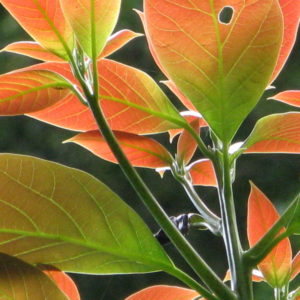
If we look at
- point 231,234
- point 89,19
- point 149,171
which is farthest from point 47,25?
point 149,171

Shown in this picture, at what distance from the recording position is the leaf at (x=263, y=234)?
32 centimetres

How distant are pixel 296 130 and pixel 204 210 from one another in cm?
7

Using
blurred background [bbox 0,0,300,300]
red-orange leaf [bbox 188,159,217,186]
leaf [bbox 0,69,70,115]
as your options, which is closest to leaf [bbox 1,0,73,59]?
leaf [bbox 0,69,70,115]

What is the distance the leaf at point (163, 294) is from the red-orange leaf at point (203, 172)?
7 cm

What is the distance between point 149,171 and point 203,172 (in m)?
0.84

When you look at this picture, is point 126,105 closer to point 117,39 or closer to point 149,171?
point 117,39

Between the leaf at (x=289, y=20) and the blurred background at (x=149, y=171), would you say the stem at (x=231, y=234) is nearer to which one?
the leaf at (x=289, y=20)

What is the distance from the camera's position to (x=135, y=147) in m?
0.33

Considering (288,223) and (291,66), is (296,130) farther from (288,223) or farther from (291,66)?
(291,66)

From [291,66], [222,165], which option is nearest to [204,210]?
[222,165]

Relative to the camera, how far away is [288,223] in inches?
10.4

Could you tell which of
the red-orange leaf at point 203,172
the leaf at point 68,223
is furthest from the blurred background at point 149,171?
the leaf at point 68,223

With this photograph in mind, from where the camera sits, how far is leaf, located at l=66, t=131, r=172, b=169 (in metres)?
0.32

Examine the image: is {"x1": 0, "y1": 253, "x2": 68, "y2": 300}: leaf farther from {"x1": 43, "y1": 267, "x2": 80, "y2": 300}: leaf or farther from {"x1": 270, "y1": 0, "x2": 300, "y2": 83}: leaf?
{"x1": 270, "y1": 0, "x2": 300, "y2": 83}: leaf
